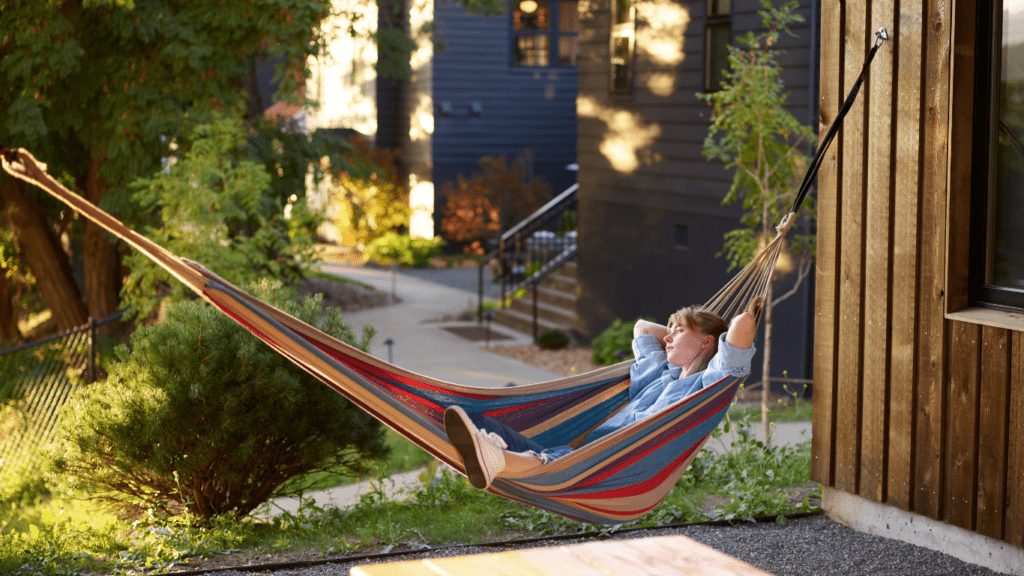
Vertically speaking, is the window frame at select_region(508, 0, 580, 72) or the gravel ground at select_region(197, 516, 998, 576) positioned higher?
the window frame at select_region(508, 0, 580, 72)

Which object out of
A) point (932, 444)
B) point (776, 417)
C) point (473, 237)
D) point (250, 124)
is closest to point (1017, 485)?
point (932, 444)

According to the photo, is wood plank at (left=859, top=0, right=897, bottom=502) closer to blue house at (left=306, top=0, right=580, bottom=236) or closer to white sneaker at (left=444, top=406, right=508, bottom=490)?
white sneaker at (left=444, top=406, right=508, bottom=490)

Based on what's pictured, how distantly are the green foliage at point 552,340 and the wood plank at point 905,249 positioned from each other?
6708mm

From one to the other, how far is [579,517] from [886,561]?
4.32 feet

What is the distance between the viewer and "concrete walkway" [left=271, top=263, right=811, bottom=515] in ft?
21.3

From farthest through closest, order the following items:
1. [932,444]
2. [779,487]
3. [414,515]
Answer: [779,487] → [414,515] → [932,444]

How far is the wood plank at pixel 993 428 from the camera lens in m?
3.58

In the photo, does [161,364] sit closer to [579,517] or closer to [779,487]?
[579,517]

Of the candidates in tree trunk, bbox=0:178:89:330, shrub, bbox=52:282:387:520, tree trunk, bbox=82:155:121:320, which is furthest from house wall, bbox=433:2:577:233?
shrub, bbox=52:282:387:520

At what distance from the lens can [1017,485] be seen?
3559mm

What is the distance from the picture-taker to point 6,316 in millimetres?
9844

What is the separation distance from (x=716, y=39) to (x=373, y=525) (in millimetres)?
6058

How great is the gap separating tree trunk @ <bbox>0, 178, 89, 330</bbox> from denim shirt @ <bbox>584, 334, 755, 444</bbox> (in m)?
6.24

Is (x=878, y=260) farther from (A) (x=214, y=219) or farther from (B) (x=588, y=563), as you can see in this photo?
(A) (x=214, y=219)
